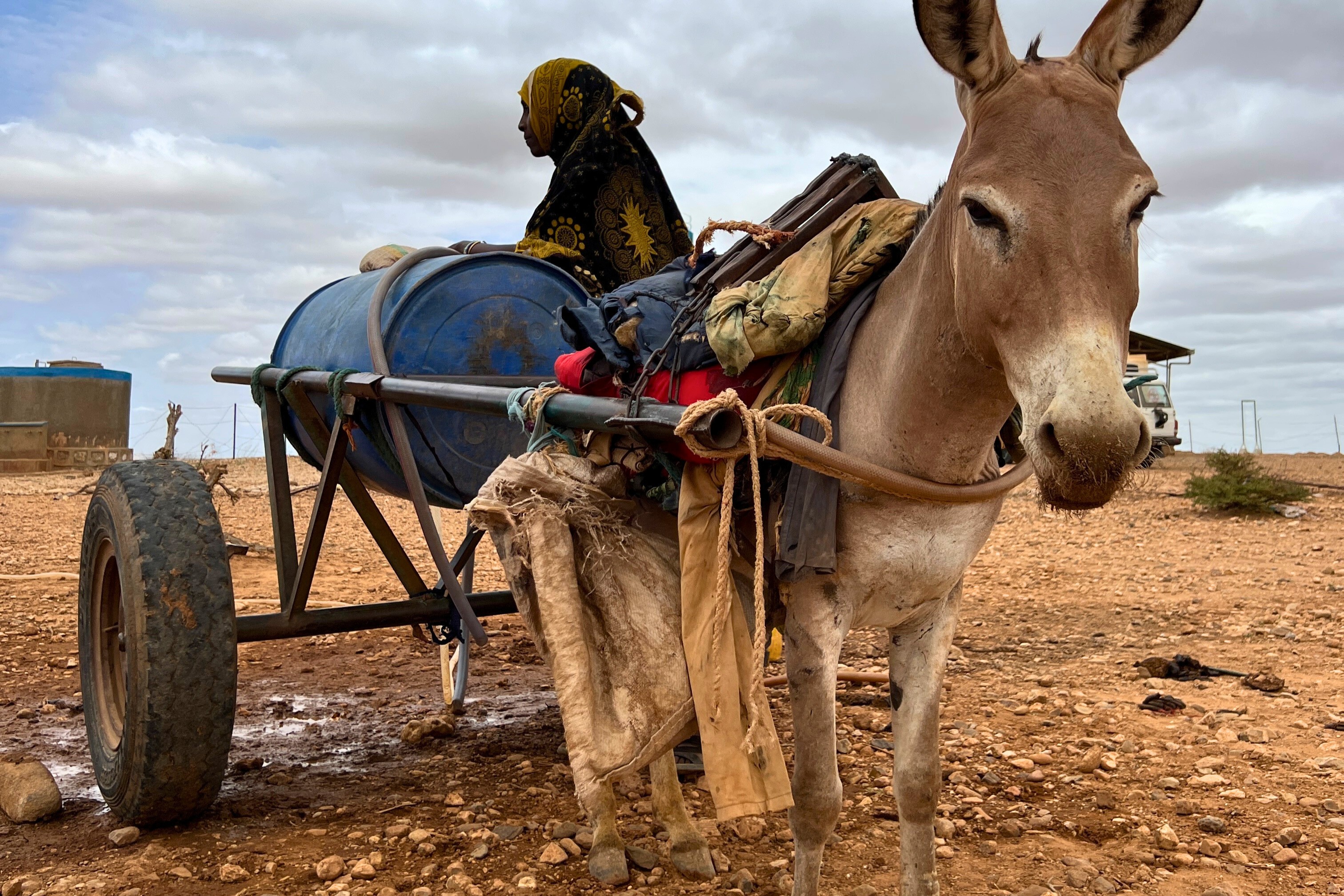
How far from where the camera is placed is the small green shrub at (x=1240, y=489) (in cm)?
1116

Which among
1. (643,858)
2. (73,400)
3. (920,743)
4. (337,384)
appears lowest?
(643,858)

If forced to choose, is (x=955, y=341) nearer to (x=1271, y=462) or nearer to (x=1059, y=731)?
(x=1059, y=731)

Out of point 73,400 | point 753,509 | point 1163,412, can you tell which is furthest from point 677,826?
point 73,400

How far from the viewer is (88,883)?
2.82m

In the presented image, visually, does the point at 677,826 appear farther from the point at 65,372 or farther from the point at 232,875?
the point at 65,372

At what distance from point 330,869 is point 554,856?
25.8 inches

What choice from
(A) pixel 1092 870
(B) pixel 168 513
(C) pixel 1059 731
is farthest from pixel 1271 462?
(B) pixel 168 513

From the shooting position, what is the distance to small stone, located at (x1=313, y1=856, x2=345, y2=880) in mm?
2898

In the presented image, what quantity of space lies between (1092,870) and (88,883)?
113 inches

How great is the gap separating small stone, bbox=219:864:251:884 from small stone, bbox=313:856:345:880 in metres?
0.19

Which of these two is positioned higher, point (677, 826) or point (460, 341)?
point (460, 341)

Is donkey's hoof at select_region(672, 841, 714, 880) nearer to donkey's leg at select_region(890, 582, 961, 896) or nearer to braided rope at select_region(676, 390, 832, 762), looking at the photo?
donkey's leg at select_region(890, 582, 961, 896)

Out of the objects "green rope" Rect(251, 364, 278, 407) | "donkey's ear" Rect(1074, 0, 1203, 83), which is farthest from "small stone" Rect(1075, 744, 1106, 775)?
"green rope" Rect(251, 364, 278, 407)

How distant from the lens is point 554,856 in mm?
3082
